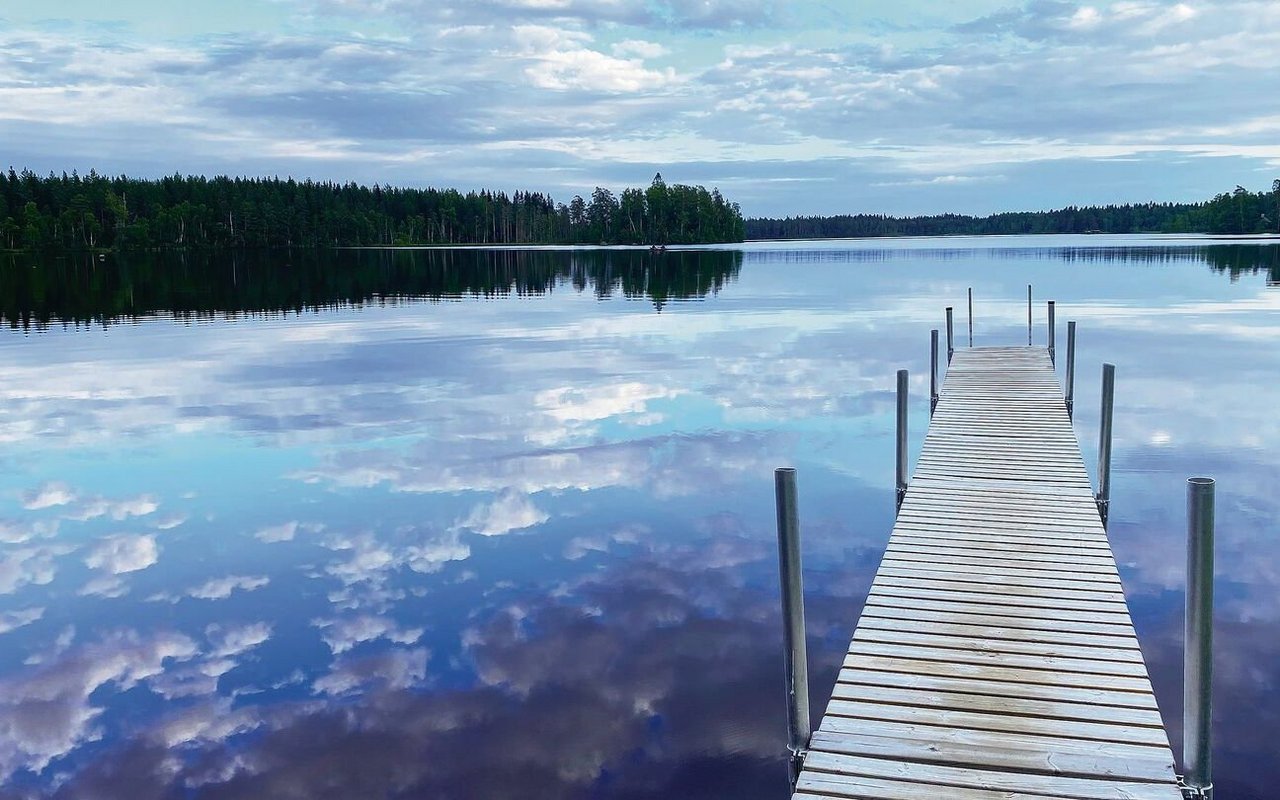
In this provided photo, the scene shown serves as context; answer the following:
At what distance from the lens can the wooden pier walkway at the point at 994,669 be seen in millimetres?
6184

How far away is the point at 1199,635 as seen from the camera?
6.42 m

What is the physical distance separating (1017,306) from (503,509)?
4147 cm

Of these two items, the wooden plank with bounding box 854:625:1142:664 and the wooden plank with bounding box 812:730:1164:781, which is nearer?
the wooden plank with bounding box 812:730:1164:781

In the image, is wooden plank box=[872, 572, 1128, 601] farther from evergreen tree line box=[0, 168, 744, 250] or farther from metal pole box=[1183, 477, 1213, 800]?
evergreen tree line box=[0, 168, 744, 250]

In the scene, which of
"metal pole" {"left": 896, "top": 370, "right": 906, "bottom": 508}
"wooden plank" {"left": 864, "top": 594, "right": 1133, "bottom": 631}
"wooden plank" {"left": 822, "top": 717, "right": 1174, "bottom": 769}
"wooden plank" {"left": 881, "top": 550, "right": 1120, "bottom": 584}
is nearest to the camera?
"wooden plank" {"left": 822, "top": 717, "right": 1174, "bottom": 769}

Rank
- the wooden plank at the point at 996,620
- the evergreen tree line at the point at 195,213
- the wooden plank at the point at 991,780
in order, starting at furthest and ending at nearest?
the evergreen tree line at the point at 195,213 → the wooden plank at the point at 996,620 → the wooden plank at the point at 991,780

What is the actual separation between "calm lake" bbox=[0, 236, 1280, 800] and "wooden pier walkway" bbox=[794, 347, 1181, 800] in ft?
3.91

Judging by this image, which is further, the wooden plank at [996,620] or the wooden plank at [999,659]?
the wooden plank at [996,620]

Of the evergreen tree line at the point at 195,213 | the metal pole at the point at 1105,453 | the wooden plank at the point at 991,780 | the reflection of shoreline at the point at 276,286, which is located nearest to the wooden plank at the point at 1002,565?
the wooden plank at the point at 991,780

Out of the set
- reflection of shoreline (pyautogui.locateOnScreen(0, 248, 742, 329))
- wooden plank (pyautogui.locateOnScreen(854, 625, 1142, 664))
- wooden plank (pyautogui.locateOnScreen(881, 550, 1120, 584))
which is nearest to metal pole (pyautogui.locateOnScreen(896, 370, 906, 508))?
wooden plank (pyautogui.locateOnScreen(881, 550, 1120, 584))

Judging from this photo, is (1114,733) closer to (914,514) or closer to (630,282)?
(914,514)

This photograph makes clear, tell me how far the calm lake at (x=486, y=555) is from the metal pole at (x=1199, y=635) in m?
1.75

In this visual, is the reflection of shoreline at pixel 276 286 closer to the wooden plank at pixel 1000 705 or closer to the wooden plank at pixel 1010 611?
the wooden plank at pixel 1010 611

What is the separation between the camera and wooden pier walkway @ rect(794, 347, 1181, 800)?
6184 mm
